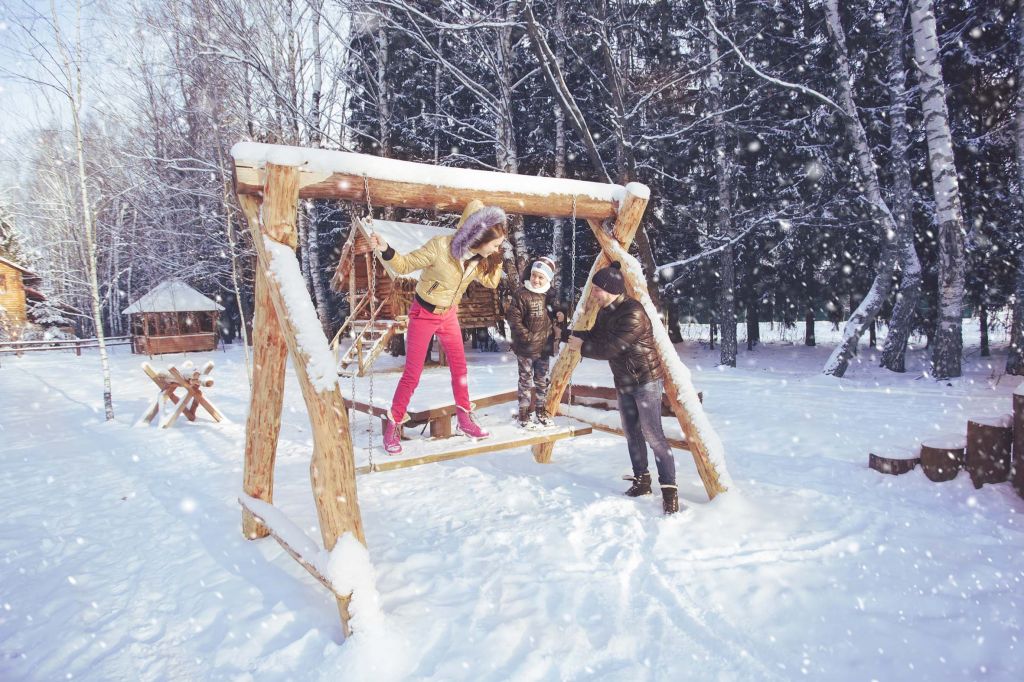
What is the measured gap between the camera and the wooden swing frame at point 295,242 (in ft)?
10.1

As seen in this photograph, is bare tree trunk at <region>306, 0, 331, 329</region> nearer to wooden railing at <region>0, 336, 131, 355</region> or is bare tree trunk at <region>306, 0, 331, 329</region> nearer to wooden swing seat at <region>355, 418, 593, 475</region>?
wooden swing seat at <region>355, 418, 593, 475</region>

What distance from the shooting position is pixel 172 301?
24266 mm

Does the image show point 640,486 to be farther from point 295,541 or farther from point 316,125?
point 316,125

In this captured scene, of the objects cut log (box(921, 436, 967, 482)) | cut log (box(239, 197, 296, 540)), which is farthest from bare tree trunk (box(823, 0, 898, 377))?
cut log (box(239, 197, 296, 540))

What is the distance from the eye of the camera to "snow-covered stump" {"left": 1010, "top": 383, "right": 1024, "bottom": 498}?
4.17 m

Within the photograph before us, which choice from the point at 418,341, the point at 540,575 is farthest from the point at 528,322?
the point at 540,575

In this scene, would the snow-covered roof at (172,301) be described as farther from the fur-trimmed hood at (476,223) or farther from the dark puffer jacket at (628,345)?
the dark puffer jacket at (628,345)

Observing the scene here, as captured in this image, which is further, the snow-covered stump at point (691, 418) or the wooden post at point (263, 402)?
the snow-covered stump at point (691, 418)

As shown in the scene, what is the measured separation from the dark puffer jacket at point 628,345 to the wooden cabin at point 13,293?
34754mm

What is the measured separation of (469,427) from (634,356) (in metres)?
1.54

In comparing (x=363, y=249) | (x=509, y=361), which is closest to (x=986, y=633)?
(x=509, y=361)

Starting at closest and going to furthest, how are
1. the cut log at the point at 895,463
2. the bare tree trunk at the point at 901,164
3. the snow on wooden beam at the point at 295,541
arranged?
the snow on wooden beam at the point at 295,541, the cut log at the point at 895,463, the bare tree trunk at the point at 901,164

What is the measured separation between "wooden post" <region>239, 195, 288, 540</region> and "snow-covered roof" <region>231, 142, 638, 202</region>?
32.1 inches

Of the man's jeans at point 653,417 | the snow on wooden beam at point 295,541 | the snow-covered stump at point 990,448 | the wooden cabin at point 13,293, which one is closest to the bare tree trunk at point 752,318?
the snow-covered stump at point 990,448
